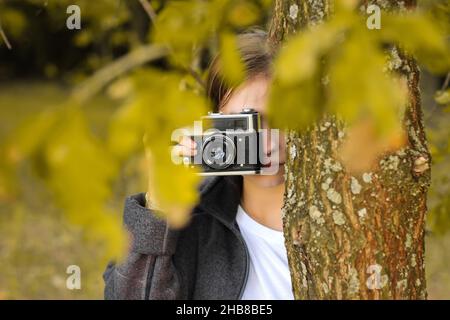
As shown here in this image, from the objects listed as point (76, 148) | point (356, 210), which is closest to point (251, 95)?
point (356, 210)

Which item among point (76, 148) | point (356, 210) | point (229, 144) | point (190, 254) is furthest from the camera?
point (190, 254)

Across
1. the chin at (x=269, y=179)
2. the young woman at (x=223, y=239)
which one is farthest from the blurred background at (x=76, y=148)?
the chin at (x=269, y=179)

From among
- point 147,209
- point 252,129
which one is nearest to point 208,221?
point 147,209

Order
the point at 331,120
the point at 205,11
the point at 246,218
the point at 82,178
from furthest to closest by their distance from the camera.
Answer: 1. the point at 205,11
2. the point at 246,218
3. the point at 331,120
4. the point at 82,178

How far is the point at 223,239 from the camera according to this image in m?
2.16

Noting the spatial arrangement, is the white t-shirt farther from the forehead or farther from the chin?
the forehead

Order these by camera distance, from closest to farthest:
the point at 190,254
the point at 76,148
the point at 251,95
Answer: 1. the point at 76,148
2. the point at 251,95
3. the point at 190,254

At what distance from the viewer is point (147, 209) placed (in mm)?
2002

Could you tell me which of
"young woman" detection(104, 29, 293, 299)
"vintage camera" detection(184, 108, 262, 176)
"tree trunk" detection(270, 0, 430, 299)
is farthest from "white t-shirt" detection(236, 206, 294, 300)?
"tree trunk" detection(270, 0, 430, 299)

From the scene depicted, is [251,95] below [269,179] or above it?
above

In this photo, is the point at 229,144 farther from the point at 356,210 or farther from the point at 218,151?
the point at 356,210

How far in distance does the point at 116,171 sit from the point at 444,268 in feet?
16.8

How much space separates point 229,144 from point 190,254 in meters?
0.49
